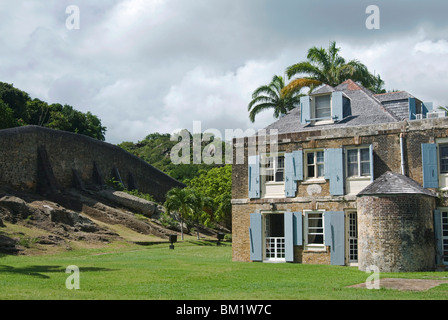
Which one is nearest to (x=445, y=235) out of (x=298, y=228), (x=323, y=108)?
(x=298, y=228)

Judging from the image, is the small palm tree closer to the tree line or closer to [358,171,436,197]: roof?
the tree line

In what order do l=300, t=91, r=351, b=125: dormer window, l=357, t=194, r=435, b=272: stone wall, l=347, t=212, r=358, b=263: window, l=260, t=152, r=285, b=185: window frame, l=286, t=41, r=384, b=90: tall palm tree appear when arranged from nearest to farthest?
l=357, t=194, r=435, b=272: stone wall → l=347, t=212, r=358, b=263: window → l=300, t=91, r=351, b=125: dormer window → l=260, t=152, r=285, b=185: window frame → l=286, t=41, r=384, b=90: tall palm tree

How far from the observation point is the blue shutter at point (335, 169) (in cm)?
2142

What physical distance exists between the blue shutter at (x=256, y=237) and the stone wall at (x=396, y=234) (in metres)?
5.17

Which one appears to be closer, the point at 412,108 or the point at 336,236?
the point at 336,236

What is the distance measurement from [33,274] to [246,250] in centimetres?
962

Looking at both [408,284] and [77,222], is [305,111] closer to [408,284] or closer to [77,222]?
[408,284]

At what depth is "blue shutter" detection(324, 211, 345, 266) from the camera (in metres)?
21.1

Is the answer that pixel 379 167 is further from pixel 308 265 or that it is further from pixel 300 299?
pixel 300 299

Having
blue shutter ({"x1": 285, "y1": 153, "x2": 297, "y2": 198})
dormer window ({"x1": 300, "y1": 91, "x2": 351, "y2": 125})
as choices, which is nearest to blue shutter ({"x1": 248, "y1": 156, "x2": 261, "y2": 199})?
blue shutter ({"x1": 285, "y1": 153, "x2": 297, "y2": 198})

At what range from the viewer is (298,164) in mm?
22391

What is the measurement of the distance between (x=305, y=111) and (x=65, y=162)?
83.0 ft

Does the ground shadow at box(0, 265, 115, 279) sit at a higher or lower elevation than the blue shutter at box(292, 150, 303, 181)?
lower

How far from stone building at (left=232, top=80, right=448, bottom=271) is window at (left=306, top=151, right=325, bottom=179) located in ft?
0.13
